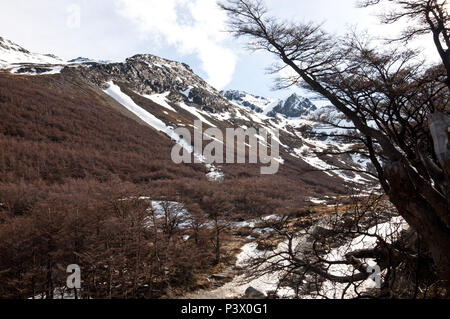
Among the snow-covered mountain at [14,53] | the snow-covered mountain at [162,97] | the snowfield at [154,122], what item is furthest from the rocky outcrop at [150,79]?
the snow-covered mountain at [14,53]

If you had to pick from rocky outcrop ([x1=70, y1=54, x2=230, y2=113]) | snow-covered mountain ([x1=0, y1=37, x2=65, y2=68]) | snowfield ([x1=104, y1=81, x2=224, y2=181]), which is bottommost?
snowfield ([x1=104, y1=81, x2=224, y2=181])

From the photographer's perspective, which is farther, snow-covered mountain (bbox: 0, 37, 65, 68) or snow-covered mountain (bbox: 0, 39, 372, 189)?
snow-covered mountain (bbox: 0, 37, 65, 68)

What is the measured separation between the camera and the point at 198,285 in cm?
1847

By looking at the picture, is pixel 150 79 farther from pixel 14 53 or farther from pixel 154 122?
pixel 14 53

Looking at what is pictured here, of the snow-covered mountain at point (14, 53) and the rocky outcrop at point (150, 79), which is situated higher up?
the snow-covered mountain at point (14, 53)

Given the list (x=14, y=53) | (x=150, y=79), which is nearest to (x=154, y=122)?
(x=150, y=79)

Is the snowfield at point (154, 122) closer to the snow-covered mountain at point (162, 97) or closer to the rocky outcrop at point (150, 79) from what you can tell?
the snow-covered mountain at point (162, 97)

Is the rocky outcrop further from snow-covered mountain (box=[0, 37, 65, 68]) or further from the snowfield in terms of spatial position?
snow-covered mountain (box=[0, 37, 65, 68])

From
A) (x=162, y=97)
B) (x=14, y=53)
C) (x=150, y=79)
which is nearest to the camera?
(x=162, y=97)

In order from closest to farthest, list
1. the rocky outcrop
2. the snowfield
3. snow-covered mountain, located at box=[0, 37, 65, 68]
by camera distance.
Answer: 1. the snowfield
2. the rocky outcrop
3. snow-covered mountain, located at box=[0, 37, 65, 68]

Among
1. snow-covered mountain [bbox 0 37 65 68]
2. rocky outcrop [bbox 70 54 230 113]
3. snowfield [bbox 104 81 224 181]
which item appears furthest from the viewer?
snow-covered mountain [bbox 0 37 65 68]

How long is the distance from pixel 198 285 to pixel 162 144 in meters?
44.2

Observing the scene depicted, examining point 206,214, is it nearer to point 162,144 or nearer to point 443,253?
point 443,253

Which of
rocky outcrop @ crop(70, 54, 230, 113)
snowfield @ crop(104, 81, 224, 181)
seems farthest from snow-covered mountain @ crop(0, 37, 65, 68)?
snowfield @ crop(104, 81, 224, 181)
